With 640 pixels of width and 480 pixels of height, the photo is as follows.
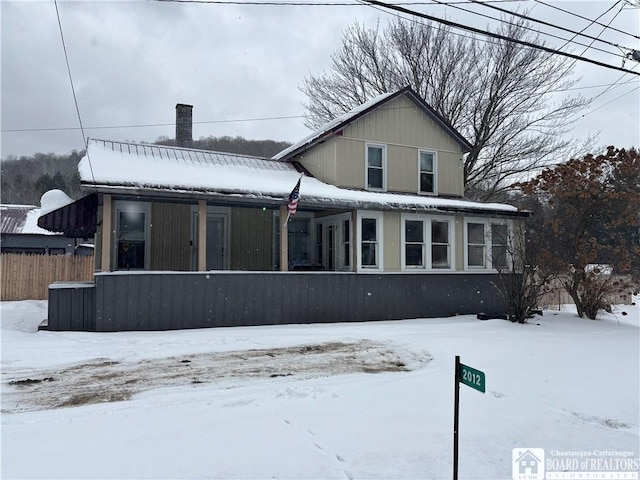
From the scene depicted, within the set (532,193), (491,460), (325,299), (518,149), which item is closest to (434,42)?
(518,149)

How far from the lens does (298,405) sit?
198 inches

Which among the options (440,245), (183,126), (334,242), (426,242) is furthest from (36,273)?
(440,245)

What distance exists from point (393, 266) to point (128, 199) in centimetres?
741

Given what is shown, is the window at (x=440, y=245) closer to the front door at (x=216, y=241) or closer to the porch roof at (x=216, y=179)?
the porch roof at (x=216, y=179)

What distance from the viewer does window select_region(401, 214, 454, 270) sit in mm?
13438

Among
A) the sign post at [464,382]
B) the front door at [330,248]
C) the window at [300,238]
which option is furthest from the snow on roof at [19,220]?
the sign post at [464,382]

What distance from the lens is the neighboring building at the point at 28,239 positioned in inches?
1113

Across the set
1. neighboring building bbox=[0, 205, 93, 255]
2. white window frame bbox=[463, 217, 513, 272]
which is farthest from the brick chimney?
neighboring building bbox=[0, 205, 93, 255]

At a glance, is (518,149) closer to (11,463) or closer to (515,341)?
(515,341)

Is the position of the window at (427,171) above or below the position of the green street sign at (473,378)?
above

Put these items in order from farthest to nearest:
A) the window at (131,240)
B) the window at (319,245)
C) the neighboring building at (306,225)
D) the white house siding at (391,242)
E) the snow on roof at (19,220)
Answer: the snow on roof at (19,220) < the window at (319,245) < the white house siding at (391,242) < the window at (131,240) < the neighboring building at (306,225)

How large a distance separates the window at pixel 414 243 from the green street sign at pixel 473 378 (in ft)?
33.3

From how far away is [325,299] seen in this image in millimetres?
11961

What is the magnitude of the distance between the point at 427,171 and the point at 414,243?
344 cm
